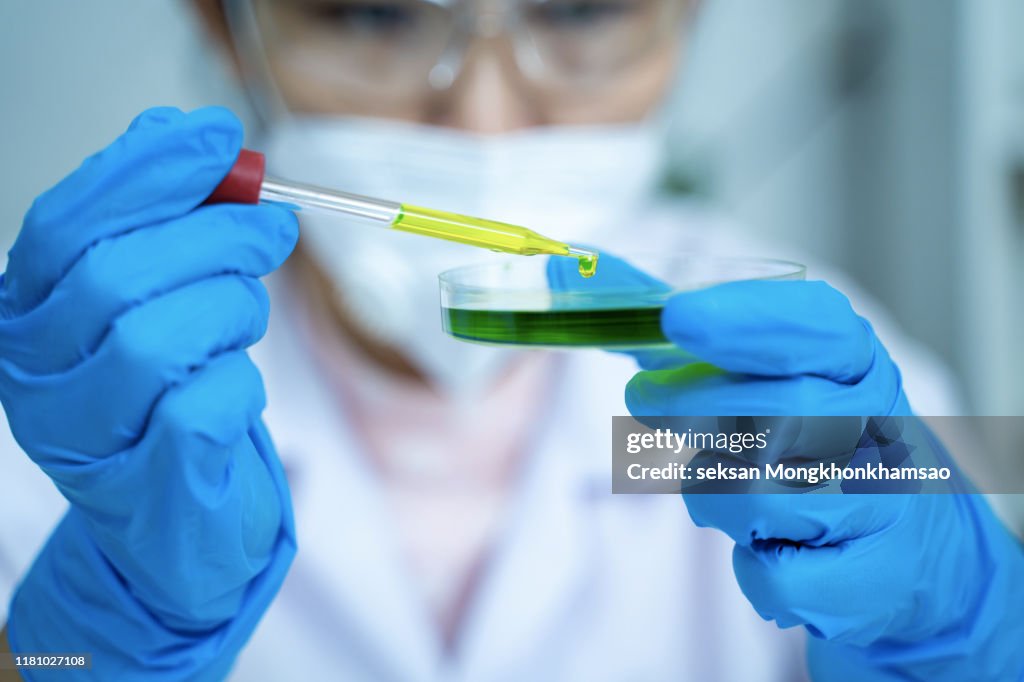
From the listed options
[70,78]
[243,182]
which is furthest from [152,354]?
[70,78]

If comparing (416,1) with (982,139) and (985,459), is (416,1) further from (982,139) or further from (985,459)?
(982,139)

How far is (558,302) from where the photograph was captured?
0.74 meters

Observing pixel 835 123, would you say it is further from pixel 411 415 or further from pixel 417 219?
pixel 417 219

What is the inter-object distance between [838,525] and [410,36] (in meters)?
0.93

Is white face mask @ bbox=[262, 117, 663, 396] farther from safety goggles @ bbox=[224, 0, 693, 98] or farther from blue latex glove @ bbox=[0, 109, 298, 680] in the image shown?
blue latex glove @ bbox=[0, 109, 298, 680]

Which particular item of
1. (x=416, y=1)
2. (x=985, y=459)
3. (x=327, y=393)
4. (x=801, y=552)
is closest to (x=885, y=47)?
(x=985, y=459)

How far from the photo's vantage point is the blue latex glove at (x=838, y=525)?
69 cm

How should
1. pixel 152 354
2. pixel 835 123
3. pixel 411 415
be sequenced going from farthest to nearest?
pixel 835 123 → pixel 411 415 → pixel 152 354

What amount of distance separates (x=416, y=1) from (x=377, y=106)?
17 centimetres

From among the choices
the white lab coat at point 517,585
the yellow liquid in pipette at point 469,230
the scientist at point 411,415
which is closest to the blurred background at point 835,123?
the scientist at point 411,415

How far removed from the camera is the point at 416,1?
1.19m

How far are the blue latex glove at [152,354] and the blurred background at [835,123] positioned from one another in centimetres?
85

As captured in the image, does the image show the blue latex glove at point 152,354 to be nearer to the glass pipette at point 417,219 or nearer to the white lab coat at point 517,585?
the glass pipette at point 417,219

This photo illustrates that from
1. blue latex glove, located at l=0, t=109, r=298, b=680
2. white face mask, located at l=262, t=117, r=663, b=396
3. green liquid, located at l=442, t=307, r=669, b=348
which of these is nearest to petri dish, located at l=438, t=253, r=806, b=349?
green liquid, located at l=442, t=307, r=669, b=348
